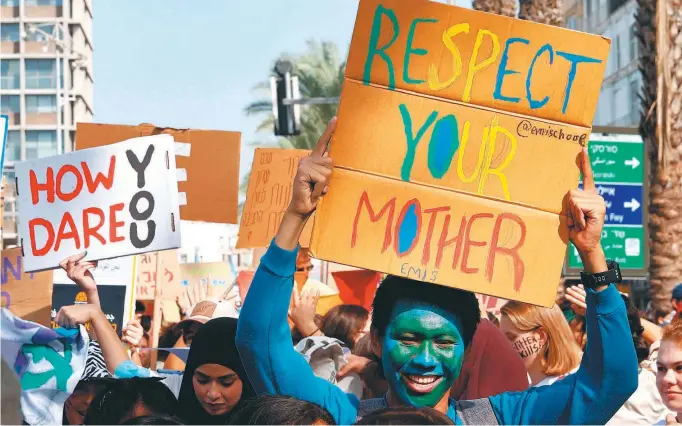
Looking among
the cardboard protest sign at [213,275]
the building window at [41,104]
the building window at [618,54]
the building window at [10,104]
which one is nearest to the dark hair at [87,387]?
the cardboard protest sign at [213,275]

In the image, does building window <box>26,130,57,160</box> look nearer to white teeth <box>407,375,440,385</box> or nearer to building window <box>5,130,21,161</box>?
building window <box>5,130,21,161</box>

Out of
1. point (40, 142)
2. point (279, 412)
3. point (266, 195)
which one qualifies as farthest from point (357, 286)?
point (40, 142)

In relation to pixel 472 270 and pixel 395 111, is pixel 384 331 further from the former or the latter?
pixel 395 111

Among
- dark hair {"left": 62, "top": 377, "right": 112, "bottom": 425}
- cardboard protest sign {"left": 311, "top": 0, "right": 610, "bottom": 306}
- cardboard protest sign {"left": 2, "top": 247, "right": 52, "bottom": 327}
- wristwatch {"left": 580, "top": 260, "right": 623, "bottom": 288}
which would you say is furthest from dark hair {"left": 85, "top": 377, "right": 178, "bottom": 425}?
cardboard protest sign {"left": 2, "top": 247, "right": 52, "bottom": 327}

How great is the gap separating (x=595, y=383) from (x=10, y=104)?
112 meters

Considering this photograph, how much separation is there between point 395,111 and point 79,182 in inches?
136

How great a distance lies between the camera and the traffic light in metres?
18.7

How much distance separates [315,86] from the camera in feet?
116

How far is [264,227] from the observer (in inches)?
364

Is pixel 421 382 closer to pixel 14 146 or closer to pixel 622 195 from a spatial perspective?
pixel 622 195

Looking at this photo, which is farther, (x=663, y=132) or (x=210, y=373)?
(x=663, y=132)

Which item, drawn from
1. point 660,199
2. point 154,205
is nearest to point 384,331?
point 154,205

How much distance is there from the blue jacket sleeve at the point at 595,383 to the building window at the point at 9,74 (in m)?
110

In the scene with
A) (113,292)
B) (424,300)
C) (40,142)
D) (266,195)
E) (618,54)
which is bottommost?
(40,142)
